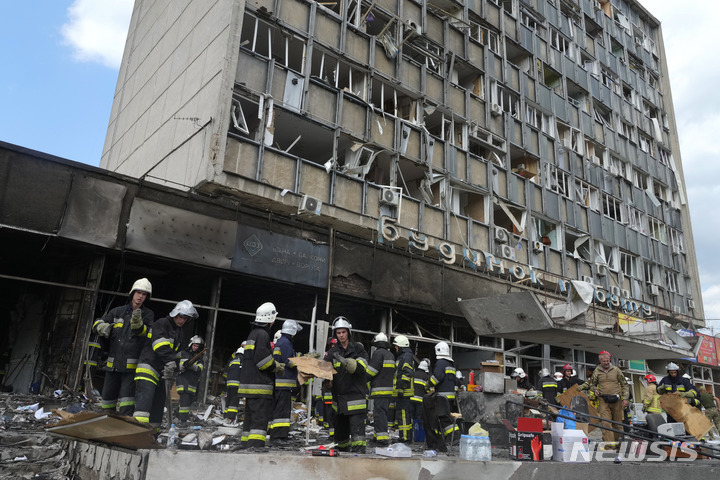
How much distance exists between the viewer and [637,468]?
6.70 m

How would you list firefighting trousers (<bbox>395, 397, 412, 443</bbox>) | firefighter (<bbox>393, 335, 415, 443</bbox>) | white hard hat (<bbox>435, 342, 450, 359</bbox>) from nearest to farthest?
white hard hat (<bbox>435, 342, 450, 359</bbox>), firefighter (<bbox>393, 335, 415, 443</bbox>), firefighting trousers (<bbox>395, 397, 412, 443</bbox>)

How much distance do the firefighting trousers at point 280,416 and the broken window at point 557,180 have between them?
65.5ft

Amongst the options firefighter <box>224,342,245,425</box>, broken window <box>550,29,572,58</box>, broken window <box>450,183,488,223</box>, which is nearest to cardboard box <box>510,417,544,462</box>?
firefighter <box>224,342,245,425</box>

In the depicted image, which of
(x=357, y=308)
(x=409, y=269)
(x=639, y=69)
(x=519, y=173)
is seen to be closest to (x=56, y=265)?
(x=357, y=308)

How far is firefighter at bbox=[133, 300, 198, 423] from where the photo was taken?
7.03 meters

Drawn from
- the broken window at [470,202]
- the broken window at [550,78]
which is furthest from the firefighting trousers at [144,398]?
the broken window at [550,78]

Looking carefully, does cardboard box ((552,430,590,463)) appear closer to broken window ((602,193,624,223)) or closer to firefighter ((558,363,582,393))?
firefighter ((558,363,582,393))

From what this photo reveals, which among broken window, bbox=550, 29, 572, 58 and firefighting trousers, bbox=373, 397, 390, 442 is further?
broken window, bbox=550, 29, 572, 58

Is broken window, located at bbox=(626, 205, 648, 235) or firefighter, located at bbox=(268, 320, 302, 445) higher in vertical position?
broken window, located at bbox=(626, 205, 648, 235)

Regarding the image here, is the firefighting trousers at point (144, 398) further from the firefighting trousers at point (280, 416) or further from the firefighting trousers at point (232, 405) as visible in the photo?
the firefighting trousers at point (232, 405)

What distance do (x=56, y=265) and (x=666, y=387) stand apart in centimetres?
1602

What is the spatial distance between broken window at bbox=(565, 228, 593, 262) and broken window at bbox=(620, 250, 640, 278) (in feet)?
10.5

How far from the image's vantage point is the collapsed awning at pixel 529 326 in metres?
12.6

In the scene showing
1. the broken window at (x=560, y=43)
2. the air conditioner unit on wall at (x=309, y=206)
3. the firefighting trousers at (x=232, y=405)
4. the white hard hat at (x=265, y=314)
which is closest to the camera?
the white hard hat at (x=265, y=314)
